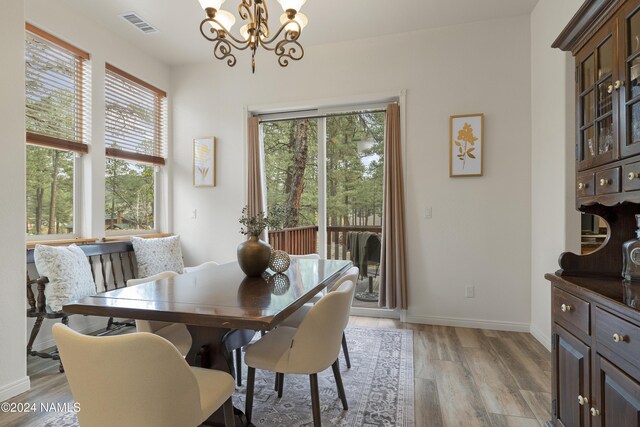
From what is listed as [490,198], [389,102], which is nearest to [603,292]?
[490,198]

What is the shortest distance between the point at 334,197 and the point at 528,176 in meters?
1.95

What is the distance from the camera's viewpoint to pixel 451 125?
11.4 feet

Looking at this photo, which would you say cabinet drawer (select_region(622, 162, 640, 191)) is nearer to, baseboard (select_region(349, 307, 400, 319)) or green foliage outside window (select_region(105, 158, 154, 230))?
baseboard (select_region(349, 307, 400, 319))

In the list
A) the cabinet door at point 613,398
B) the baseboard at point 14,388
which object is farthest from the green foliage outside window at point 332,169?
the cabinet door at point 613,398

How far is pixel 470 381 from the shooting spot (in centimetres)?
235

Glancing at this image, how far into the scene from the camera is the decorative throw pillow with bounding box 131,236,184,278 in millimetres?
3562

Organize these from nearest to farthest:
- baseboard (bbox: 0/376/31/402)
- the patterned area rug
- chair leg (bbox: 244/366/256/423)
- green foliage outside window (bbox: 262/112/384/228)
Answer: chair leg (bbox: 244/366/256/423) → the patterned area rug → baseboard (bbox: 0/376/31/402) → green foliage outside window (bbox: 262/112/384/228)

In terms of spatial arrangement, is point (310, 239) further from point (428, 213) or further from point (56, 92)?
point (56, 92)

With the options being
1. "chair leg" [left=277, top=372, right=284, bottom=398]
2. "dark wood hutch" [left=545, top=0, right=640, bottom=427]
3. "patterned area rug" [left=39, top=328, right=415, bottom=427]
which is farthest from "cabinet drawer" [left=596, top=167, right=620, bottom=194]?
"chair leg" [left=277, top=372, right=284, bottom=398]

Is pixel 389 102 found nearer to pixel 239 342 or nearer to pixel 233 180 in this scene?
pixel 233 180

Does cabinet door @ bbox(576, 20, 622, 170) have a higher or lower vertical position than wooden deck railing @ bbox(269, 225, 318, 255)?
higher

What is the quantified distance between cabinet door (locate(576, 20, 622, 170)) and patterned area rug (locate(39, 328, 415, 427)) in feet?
5.29

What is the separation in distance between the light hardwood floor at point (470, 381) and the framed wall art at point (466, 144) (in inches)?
62.5

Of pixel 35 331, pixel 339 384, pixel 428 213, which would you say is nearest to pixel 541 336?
pixel 428 213
